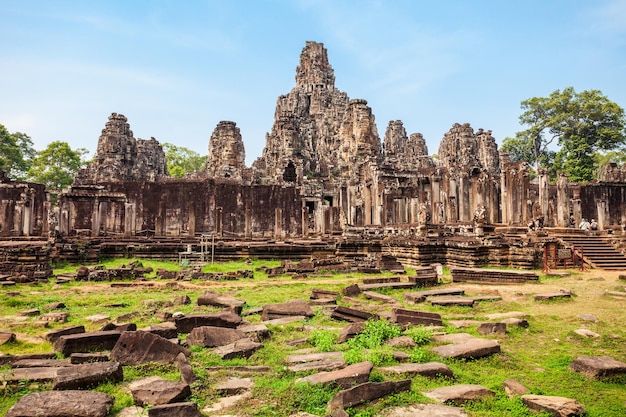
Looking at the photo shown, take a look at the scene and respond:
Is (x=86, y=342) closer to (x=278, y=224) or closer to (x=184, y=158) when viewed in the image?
(x=278, y=224)

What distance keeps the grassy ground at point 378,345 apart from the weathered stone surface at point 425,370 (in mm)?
106

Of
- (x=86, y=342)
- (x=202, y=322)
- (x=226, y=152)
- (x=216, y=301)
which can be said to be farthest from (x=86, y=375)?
(x=226, y=152)

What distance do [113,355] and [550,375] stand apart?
4872 millimetres

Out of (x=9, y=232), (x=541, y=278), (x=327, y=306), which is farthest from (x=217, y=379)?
(x=9, y=232)

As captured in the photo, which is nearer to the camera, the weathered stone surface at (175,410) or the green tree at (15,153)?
the weathered stone surface at (175,410)

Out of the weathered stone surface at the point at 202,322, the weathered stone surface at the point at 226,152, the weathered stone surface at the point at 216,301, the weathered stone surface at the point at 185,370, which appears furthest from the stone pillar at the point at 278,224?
the weathered stone surface at the point at 185,370

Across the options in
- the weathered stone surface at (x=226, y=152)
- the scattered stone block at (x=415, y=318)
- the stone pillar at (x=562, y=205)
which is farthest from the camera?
the weathered stone surface at (x=226, y=152)

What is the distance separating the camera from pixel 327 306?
28.2 ft

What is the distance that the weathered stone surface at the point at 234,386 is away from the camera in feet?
14.1

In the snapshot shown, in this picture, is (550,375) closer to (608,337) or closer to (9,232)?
(608,337)

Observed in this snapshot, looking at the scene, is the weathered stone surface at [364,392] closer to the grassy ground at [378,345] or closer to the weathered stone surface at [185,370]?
the grassy ground at [378,345]

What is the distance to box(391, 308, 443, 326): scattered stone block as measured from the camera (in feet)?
23.1

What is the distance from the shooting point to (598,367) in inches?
183

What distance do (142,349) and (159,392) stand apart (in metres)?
1.25
